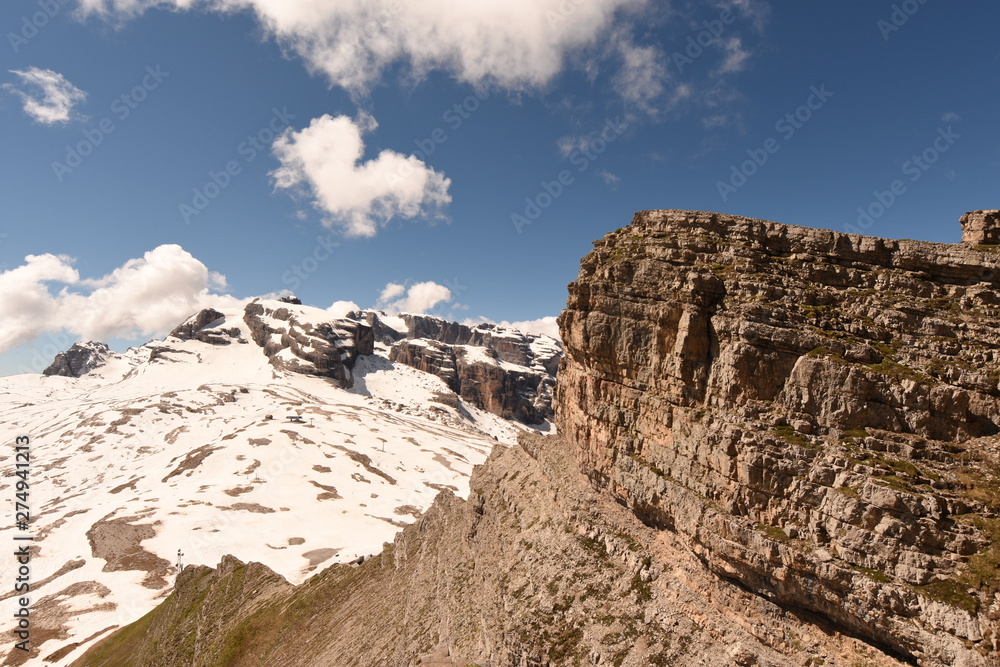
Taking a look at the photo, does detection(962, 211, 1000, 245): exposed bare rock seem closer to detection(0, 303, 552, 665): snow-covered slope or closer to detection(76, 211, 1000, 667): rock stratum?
detection(76, 211, 1000, 667): rock stratum

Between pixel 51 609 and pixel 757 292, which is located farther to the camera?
pixel 51 609

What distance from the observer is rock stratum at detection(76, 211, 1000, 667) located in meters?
Answer: 16.0

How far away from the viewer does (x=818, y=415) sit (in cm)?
1953

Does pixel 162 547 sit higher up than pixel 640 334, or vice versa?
pixel 640 334

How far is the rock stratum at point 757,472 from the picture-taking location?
1598 cm

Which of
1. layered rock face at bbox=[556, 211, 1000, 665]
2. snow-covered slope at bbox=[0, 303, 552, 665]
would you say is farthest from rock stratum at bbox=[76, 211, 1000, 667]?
snow-covered slope at bbox=[0, 303, 552, 665]

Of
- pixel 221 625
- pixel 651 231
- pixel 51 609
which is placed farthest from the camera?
pixel 51 609

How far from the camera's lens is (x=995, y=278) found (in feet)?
67.3

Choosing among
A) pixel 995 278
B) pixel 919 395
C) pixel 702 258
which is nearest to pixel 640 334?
pixel 702 258

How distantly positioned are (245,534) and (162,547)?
14939 mm

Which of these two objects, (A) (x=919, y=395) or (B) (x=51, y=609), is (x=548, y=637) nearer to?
(A) (x=919, y=395)

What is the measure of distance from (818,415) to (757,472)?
3.85 metres

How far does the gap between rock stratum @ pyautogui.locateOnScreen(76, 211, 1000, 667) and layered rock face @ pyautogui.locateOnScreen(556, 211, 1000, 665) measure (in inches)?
3.3

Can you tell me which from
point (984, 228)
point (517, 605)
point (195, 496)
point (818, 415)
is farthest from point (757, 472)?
point (195, 496)
